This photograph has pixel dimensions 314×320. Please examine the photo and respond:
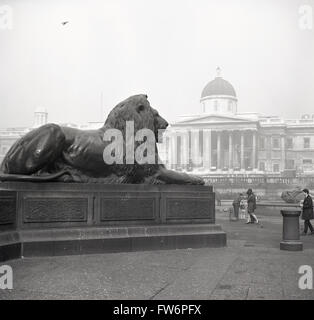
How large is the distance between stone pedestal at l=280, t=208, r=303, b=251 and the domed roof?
300 ft

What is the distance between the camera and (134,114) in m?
7.89

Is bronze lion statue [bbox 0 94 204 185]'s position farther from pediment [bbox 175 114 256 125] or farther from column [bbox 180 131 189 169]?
column [bbox 180 131 189 169]

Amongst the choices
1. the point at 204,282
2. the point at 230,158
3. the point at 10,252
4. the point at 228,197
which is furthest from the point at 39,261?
the point at 230,158

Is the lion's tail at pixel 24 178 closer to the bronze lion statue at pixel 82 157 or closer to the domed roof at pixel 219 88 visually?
the bronze lion statue at pixel 82 157

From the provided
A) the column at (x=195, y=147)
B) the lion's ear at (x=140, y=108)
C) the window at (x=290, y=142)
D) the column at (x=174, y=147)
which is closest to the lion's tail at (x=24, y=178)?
the lion's ear at (x=140, y=108)

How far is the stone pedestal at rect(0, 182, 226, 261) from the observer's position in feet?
21.4

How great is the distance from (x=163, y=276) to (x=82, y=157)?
108 inches

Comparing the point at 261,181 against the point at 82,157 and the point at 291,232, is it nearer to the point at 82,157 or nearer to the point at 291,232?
the point at 291,232

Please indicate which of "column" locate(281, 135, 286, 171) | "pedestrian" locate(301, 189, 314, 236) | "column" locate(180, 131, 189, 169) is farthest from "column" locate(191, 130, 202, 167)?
"pedestrian" locate(301, 189, 314, 236)

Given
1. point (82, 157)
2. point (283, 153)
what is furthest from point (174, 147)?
point (82, 157)

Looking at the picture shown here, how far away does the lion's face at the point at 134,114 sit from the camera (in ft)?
25.7

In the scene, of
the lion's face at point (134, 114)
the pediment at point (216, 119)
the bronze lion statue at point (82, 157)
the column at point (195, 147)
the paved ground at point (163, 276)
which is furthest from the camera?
the column at point (195, 147)

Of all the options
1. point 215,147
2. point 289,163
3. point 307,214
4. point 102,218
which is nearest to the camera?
point 102,218

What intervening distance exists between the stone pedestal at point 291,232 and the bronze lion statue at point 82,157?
1746 mm
